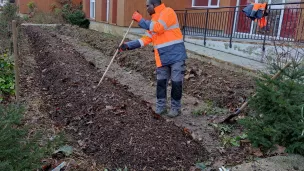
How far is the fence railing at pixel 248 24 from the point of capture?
776cm

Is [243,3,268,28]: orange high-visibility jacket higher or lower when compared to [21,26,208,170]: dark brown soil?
higher

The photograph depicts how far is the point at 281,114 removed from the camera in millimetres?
3461

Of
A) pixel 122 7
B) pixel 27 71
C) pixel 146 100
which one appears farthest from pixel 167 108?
pixel 122 7

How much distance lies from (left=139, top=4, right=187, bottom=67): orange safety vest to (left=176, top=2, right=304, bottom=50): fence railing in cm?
333

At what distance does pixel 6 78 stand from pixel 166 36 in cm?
334

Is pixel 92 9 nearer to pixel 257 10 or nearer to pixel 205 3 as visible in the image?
pixel 205 3

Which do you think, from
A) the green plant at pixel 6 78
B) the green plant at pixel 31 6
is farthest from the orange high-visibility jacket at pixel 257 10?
the green plant at pixel 31 6

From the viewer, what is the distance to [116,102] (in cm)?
499

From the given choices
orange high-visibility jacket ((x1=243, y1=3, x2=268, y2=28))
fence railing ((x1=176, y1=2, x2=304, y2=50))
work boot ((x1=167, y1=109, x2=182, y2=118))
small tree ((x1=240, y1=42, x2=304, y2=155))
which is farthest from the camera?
fence railing ((x1=176, y1=2, x2=304, y2=50))

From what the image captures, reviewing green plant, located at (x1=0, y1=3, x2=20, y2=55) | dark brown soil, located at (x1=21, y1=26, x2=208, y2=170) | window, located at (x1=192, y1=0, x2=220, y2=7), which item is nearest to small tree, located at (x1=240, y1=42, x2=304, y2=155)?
dark brown soil, located at (x1=21, y1=26, x2=208, y2=170)

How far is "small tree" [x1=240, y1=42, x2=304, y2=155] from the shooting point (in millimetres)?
3406

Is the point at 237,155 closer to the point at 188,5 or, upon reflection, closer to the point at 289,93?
the point at 289,93

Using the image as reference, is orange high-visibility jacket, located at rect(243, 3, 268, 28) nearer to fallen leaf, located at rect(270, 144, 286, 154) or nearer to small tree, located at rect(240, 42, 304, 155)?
small tree, located at rect(240, 42, 304, 155)

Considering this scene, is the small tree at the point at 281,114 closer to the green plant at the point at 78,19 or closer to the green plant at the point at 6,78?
the green plant at the point at 6,78
